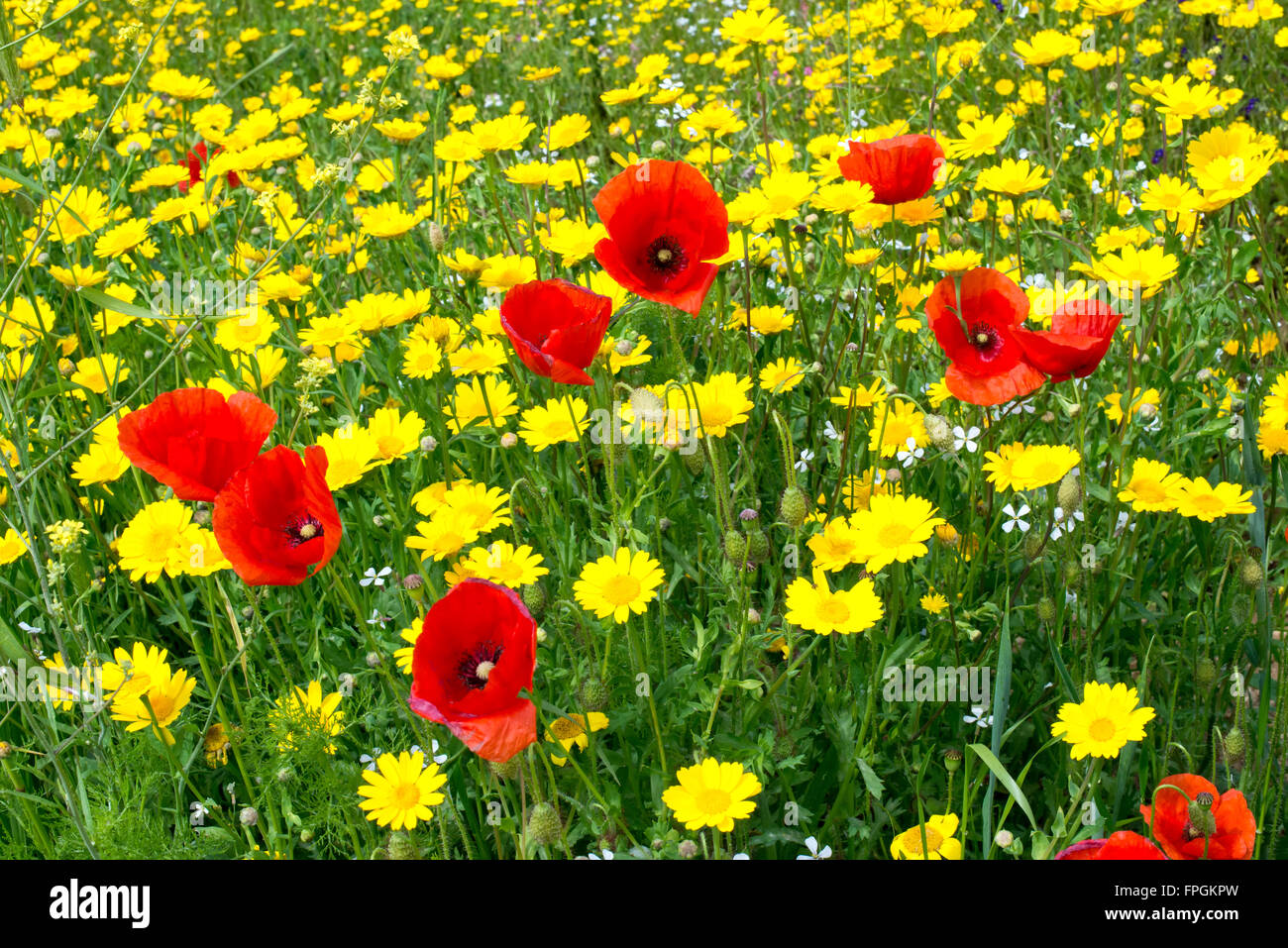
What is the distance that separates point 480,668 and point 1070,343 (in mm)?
806

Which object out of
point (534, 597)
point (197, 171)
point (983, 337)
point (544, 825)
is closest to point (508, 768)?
point (544, 825)

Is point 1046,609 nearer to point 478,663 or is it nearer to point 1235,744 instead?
point 1235,744

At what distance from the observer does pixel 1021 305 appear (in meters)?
1.62

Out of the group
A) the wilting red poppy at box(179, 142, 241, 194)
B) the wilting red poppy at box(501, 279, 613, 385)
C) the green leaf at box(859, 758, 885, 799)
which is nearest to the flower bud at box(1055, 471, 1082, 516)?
the green leaf at box(859, 758, 885, 799)

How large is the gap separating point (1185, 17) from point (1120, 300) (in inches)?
129

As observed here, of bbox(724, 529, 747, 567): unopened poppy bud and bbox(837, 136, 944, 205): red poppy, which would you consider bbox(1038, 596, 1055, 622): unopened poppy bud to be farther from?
bbox(837, 136, 944, 205): red poppy

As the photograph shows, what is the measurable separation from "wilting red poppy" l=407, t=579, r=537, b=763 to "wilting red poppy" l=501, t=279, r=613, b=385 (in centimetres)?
39

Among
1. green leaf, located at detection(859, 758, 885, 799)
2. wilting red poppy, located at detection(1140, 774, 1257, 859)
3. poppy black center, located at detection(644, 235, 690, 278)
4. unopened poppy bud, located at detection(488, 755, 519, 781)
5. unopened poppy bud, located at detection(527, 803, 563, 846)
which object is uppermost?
poppy black center, located at detection(644, 235, 690, 278)

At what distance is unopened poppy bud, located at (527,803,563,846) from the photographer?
1.26m

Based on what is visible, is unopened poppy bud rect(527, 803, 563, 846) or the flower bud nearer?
unopened poppy bud rect(527, 803, 563, 846)

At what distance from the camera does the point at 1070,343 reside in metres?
1.42

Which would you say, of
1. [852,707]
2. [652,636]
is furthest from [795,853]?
→ [652,636]

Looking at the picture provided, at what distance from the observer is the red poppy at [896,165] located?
1.75 metres

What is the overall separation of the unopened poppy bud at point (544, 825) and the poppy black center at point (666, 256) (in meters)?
0.73
